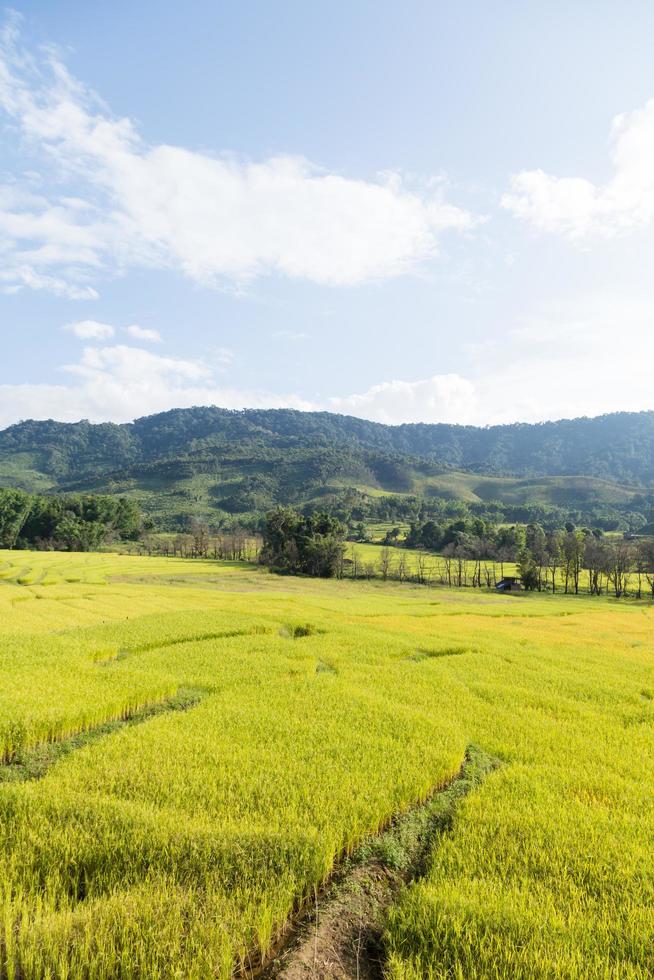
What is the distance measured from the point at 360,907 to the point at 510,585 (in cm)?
10447

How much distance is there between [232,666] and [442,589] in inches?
3236

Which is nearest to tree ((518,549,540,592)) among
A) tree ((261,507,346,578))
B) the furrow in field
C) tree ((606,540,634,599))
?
tree ((606,540,634,599))

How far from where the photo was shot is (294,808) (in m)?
8.30

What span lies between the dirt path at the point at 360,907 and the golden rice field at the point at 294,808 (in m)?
0.25

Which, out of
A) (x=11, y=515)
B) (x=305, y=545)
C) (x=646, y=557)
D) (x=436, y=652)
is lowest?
(x=305, y=545)

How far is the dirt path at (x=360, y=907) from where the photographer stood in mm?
5598

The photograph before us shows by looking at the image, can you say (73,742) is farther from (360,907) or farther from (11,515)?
(11,515)

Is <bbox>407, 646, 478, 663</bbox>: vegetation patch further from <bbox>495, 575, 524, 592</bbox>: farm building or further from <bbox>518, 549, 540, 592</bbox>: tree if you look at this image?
<bbox>518, 549, 540, 592</bbox>: tree

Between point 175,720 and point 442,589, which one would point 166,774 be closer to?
point 175,720

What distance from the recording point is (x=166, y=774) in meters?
9.46

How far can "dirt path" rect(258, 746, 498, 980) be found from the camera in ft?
18.4

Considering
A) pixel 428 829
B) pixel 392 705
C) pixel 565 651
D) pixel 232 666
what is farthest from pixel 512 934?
pixel 565 651

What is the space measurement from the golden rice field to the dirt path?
0.83ft

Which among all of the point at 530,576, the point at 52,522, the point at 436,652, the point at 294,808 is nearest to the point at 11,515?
the point at 52,522
